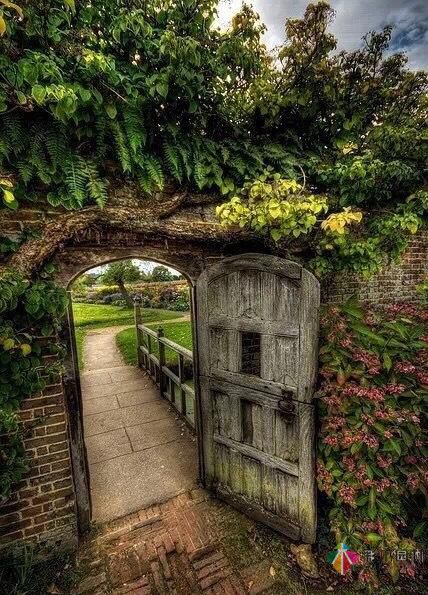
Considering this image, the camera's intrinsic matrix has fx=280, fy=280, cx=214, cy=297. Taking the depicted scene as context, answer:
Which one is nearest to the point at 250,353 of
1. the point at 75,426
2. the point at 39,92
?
the point at 75,426

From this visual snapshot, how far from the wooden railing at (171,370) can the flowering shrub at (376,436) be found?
8.13 feet

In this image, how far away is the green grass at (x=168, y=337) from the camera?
778 cm

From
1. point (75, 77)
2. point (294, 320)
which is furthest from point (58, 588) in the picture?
point (75, 77)

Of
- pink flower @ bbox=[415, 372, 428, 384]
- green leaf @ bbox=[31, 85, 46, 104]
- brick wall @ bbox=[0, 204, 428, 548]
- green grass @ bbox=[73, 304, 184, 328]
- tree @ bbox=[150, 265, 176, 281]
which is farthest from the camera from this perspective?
tree @ bbox=[150, 265, 176, 281]

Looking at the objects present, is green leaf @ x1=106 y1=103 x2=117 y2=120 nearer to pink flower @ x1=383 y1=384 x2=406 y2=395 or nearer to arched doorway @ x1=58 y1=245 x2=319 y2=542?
arched doorway @ x1=58 y1=245 x2=319 y2=542

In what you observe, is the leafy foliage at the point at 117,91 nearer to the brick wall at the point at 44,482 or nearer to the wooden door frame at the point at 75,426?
the brick wall at the point at 44,482

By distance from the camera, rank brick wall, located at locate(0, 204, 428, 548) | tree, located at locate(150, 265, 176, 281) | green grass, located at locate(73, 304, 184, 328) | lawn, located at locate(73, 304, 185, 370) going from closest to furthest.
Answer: brick wall, located at locate(0, 204, 428, 548) < lawn, located at locate(73, 304, 185, 370) < green grass, located at locate(73, 304, 184, 328) < tree, located at locate(150, 265, 176, 281)

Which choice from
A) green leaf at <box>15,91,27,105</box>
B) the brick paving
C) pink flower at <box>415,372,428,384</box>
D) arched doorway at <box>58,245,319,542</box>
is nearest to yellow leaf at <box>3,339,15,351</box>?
arched doorway at <box>58,245,319,542</box>

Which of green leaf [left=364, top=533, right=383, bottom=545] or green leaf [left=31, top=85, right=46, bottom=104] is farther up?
green leaf [left=31, top=85, right=46, bottom=104]

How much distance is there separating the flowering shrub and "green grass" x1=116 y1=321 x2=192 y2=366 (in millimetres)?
4561

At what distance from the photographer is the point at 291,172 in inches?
120

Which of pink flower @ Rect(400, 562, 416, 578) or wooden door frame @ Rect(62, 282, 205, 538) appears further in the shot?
wooden door frame @ Rect(62, 282, 205, 538)

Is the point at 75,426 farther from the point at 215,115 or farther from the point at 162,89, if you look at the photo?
the point at 215,115

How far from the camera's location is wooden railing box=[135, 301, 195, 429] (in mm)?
4805
